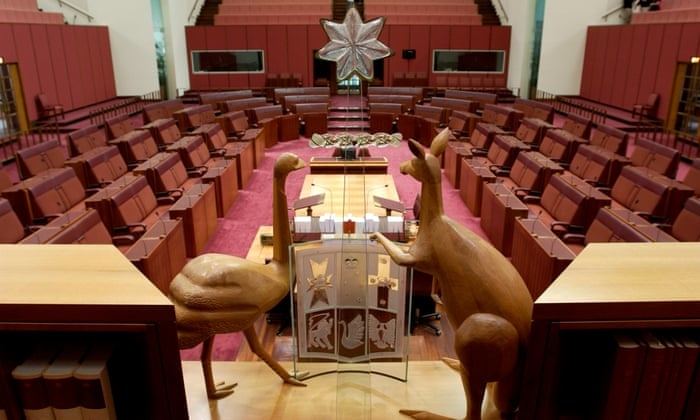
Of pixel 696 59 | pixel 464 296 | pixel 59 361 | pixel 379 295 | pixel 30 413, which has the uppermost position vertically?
pixel 696 59

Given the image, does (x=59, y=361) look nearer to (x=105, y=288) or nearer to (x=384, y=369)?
(x=105, y=288)

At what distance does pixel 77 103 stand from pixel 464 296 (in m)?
15.8

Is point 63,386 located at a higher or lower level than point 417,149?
lower

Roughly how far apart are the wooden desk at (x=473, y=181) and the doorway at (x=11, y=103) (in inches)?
395

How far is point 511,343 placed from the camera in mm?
1752

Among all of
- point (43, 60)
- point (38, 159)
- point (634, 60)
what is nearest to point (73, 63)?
point (43, 60)

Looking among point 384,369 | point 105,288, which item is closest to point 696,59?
point 384,369

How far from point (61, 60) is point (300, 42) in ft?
24.6

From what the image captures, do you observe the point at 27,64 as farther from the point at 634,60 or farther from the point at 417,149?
the point at 634,60

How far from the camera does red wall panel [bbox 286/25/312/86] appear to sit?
18.1 m

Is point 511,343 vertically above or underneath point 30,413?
above

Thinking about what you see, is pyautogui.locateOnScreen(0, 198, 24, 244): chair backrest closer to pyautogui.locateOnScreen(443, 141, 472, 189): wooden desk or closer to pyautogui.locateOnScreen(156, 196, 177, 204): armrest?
pyautogui.locateOnScreen(156, 196, 177, 204): armrest

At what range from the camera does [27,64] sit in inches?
501


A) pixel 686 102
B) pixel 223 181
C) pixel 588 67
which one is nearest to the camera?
pixel 223 181
